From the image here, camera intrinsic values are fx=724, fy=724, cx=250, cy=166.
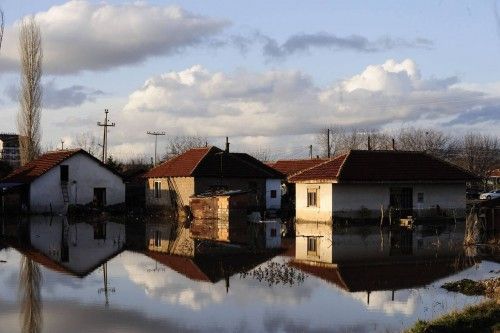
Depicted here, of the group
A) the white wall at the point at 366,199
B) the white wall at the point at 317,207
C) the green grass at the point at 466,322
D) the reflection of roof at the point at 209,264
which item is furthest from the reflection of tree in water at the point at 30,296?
the white wall at the point at 366,199

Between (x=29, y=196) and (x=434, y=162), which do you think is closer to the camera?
(x=434, y=162)

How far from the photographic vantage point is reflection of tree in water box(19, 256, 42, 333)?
38.3 ft

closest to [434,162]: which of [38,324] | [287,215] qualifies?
[287,215]

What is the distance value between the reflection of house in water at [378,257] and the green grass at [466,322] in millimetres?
4415

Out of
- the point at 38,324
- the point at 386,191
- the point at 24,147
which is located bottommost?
the point at 38,324

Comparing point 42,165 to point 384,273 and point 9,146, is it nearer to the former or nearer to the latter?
point 384,273

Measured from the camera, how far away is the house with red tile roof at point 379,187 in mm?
36250

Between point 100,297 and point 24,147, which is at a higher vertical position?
point 24,147

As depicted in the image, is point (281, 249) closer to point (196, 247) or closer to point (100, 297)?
point (196, 247)

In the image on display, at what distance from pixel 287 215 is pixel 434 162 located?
9669mm

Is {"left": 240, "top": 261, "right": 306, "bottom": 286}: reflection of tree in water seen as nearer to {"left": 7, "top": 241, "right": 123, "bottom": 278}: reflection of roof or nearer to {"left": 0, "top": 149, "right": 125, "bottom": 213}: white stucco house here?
{"left": 7, "top": 241, "right": 123, "bottom": 278}: reflection of roof

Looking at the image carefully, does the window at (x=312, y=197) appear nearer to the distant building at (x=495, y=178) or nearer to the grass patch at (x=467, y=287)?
the grass patch at (x=467, y=287)

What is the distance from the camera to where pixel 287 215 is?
4462cm

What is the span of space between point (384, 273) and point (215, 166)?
28.9 meters
